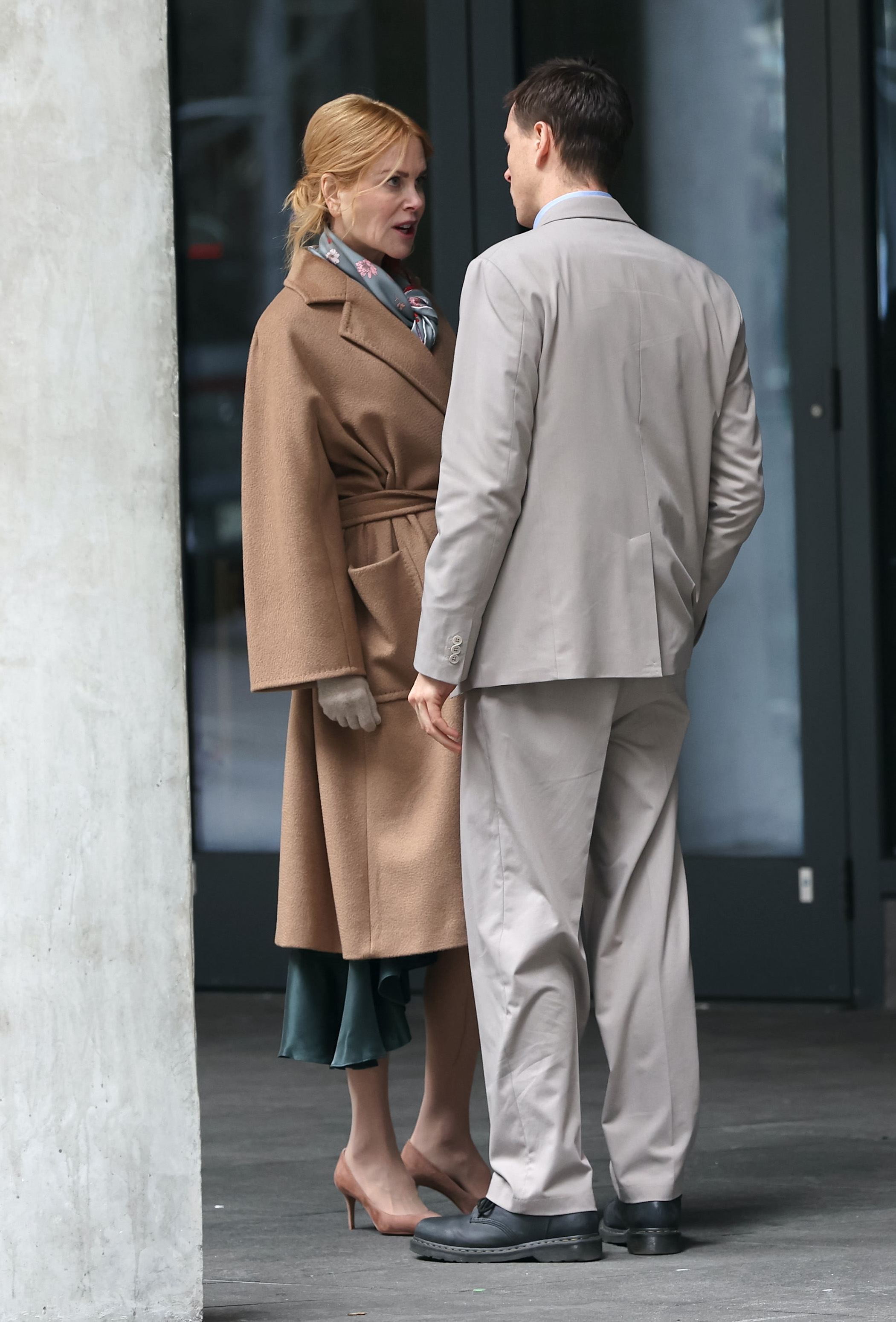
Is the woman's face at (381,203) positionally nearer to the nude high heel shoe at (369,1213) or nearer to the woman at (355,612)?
the woman at (355,612)

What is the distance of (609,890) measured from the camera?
3.06 m

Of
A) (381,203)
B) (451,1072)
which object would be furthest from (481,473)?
(451,1072)

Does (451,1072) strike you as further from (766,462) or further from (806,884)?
(766,462)

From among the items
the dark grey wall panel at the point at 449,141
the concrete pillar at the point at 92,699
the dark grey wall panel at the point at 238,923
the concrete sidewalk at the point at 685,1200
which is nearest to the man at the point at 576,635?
the concrete sidewalk at the point at 685,1200

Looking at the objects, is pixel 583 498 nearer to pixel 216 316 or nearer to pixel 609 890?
pixel 609 890

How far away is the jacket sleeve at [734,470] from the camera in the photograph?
3.07 meters

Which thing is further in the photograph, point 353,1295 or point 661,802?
point 661,802

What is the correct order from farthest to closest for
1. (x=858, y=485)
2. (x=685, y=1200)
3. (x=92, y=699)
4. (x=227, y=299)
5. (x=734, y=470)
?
(x=227, y=299)
(x=858, y=485)
(x=685, y=1200)
(x=734, y=470)
(x=92, y=699)

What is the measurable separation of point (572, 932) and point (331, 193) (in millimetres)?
1292

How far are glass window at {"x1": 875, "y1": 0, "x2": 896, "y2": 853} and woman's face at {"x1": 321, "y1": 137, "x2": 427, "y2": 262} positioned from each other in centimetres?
226

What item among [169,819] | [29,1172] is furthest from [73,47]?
[29,1172]

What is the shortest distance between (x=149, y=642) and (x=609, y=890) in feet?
3.18

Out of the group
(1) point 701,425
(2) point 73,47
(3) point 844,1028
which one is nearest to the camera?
(2) point 73,47

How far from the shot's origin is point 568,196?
9.88ft
